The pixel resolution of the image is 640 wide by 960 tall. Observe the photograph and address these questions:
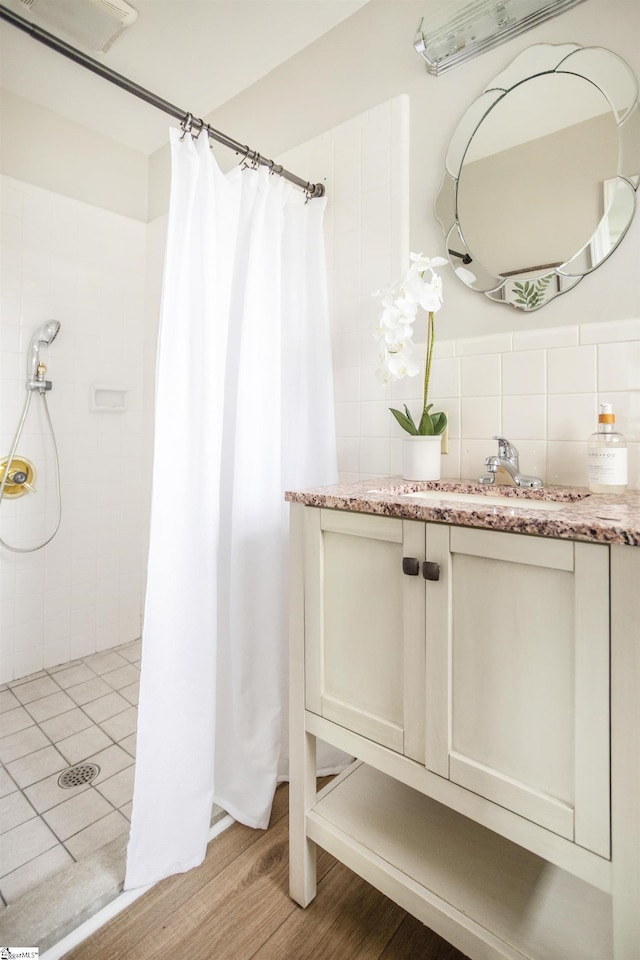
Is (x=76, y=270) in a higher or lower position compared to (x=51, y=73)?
lower

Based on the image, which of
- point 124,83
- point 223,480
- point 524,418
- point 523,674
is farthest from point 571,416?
point 124,83

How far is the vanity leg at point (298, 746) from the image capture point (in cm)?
112

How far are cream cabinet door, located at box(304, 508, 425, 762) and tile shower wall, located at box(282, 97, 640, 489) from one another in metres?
0.55

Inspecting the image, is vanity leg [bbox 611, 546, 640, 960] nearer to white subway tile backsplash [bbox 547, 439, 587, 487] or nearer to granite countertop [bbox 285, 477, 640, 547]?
granite countertop [bbox 285, 477, 640, 547]

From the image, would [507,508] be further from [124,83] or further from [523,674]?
[124,83]

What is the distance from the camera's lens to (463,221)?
1.39 meters

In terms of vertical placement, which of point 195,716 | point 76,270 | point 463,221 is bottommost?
point 195,716

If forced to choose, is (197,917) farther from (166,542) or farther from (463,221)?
(463,221)

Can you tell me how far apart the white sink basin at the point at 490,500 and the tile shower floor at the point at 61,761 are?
4.18 ft

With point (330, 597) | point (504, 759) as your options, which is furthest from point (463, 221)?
point (504, 759)

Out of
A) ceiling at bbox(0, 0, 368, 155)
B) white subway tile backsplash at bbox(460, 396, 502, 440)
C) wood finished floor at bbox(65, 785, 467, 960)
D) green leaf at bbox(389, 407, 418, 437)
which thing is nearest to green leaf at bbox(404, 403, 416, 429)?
green leaf at bbox(389, 407, 418, 437)

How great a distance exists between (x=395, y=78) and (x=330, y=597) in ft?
5.40

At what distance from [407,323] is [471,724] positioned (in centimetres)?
96

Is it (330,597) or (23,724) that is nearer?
(330,597)
